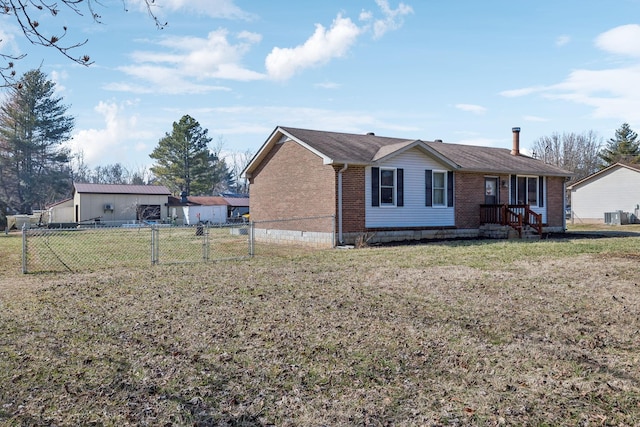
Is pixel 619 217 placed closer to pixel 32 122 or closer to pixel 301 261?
pixel 301 261

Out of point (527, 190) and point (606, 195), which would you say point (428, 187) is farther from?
point (606, 195)

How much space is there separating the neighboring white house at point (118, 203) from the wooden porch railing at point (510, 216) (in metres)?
29.0

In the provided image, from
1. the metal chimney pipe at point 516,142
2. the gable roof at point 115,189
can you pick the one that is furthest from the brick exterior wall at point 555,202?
the gable roof at point 115,189

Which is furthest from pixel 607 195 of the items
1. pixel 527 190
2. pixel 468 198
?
pixel 468 198

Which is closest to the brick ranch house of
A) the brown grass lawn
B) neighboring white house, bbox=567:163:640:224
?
the brown grass lawn

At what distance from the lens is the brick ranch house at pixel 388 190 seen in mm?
17000

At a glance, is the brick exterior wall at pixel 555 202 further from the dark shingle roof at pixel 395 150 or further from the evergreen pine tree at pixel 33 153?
the evergreen pine tree at pixel 33 153

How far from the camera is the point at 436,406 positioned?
377 centimetres

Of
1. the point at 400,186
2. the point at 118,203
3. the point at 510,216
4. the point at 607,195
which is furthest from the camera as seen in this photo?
the point at 118,203

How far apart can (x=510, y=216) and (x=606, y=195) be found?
752 inches

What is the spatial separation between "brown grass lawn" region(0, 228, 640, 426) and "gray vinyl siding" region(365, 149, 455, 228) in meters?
7.85

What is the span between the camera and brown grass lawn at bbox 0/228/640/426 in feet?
12.2

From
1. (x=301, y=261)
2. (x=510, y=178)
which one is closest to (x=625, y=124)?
(x=510, y=178)

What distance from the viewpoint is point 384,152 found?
17766 millimetres
